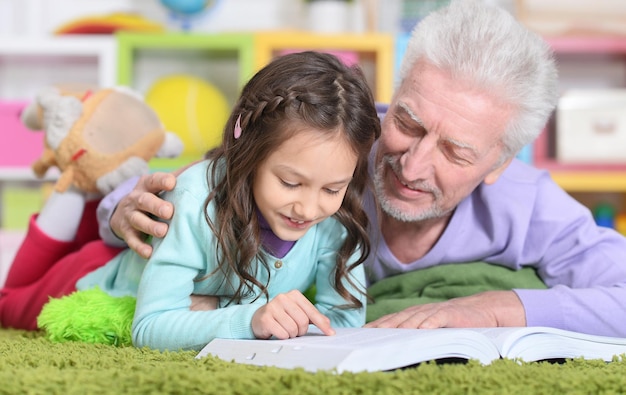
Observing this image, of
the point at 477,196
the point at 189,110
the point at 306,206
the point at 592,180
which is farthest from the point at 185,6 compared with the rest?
the point at 306,206

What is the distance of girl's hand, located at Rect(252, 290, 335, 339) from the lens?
1212mm

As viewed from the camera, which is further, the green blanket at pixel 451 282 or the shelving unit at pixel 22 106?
the shelving unit at pixel 22 106

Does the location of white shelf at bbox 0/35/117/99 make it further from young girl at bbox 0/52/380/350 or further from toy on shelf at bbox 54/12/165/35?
young girl at bbox 0/52/380/350

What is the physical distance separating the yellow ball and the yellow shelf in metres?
1.33

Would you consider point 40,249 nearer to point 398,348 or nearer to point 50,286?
point 50,286

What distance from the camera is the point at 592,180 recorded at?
3277mm

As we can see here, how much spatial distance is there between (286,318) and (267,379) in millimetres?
271

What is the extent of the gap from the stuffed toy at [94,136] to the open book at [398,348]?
2.45ft

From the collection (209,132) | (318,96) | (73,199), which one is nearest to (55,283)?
(73,199)

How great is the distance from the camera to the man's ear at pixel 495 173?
175 cm

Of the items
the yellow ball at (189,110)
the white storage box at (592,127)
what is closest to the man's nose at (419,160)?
the yellow ball at (189,110)

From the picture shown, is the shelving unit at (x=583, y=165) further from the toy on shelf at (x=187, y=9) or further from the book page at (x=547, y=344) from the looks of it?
the book page at (x=547, y=344)

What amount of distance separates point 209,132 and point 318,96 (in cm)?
201

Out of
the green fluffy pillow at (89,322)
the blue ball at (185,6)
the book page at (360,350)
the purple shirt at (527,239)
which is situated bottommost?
the green fluffy pillow at (89,322)
